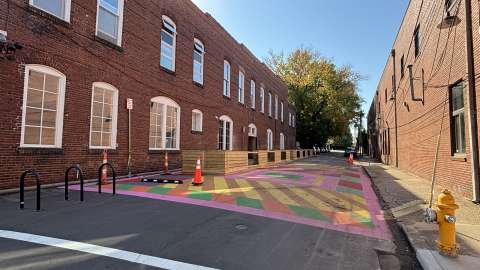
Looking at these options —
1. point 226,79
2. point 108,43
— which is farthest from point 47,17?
point 226,79

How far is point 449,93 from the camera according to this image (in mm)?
10680

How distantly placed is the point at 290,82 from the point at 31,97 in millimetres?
44344

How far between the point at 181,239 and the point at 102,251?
116 centimetres

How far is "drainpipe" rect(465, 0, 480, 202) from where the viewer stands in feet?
27.5

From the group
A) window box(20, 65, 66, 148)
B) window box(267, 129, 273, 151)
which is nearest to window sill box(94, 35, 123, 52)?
window box(20, 65, 66, 148)

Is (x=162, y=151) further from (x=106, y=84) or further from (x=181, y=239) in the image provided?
(x=181, y=239)

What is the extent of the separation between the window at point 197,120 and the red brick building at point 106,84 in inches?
2.2

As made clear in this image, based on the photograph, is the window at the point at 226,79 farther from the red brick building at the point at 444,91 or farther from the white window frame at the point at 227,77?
the red brick building at the point at 444,91

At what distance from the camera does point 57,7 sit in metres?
10.1

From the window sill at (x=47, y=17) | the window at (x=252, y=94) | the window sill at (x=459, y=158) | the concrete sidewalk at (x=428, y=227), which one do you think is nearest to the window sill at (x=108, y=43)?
the window sill at (x=47, y=17)

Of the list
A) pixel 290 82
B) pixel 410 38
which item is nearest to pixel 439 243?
pixel 410 38

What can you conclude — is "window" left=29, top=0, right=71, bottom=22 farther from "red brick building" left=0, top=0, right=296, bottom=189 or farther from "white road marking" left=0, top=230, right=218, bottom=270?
"white road marking" left=0, top=230, right=218, bottom=270

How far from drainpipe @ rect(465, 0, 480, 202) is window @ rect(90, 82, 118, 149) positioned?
10.9 metres

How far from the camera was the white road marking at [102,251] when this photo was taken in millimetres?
4164
